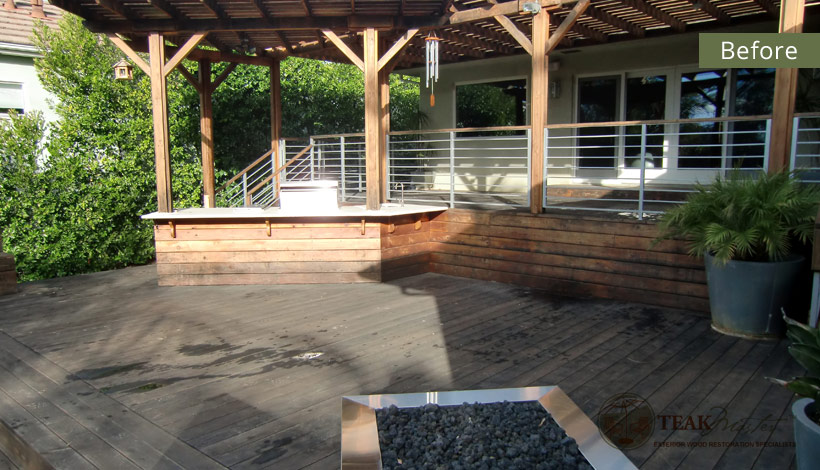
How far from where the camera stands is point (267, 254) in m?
6.30

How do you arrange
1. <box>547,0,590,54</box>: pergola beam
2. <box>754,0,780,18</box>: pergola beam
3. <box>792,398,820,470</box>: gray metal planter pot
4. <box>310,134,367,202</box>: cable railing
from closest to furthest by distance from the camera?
<box>792,398,820,470</box>: gray metal planter pot → <box>547,0,590,54</box>: pergola beam → <box>754,0,780,18</box>: pergola beam → <box>310,134,367,202</box>: cable railing

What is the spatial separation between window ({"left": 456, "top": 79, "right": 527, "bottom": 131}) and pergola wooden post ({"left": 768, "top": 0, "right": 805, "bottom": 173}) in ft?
15.8

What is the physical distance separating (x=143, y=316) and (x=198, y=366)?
1.63 metres

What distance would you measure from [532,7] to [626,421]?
4258 mm

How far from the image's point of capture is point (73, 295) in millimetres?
5910

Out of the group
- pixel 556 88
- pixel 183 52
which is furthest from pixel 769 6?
pixel 183 52

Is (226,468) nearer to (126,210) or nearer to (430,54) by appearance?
(430,54)

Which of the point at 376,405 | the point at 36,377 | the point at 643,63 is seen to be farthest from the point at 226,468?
the point at 643,63

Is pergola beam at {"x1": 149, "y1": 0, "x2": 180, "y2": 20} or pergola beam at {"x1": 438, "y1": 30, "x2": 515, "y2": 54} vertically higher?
pergola beam at {"x1": 438, "y1": 30, "x2": 515, "y2": 54}

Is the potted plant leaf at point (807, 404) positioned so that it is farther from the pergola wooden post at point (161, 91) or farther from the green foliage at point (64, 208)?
the green foliage at point (64, 208)

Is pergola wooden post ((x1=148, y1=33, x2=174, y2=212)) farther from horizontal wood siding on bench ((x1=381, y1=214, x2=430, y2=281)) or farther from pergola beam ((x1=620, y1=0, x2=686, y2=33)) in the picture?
pergola beam ((x1=620, y1=0, x2=686, y2=33))

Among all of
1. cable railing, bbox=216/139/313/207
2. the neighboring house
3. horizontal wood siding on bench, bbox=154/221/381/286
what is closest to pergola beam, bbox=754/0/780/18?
horizontal wood siding on bench, bbox=154/221/381/286

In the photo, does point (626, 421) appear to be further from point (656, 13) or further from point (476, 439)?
point (656, 13)

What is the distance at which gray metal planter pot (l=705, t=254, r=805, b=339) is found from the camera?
Result: 3.98m
